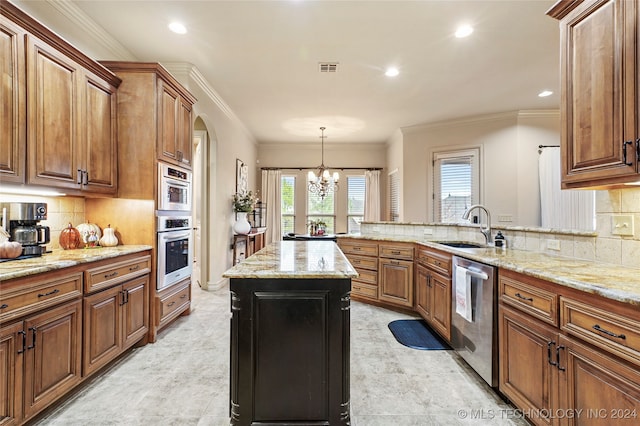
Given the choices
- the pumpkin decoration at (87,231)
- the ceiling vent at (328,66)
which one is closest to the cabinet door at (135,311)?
the pumpkin decoration at (87,231)

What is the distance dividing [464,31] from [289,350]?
3164 mm

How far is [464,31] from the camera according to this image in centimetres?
281

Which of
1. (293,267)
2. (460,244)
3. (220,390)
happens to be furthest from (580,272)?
(220,390)

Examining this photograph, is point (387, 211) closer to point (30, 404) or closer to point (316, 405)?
point (316, 405)

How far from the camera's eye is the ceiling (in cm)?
250

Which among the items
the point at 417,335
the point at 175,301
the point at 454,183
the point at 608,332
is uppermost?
the point at 454,183

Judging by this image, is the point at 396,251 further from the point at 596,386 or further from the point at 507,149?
the point at 507,149

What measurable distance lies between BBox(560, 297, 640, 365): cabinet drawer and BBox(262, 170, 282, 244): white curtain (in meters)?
6.32

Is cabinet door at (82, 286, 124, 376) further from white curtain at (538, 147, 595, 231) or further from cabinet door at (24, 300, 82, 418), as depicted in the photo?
white curtain at (538, 147, 595, 231)

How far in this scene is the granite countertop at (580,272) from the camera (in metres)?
1.22

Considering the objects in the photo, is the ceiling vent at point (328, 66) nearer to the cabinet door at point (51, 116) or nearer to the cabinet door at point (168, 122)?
the cabinet door at point (168, 122)

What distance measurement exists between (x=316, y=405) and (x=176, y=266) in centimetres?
218

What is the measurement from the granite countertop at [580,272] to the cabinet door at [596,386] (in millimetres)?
269

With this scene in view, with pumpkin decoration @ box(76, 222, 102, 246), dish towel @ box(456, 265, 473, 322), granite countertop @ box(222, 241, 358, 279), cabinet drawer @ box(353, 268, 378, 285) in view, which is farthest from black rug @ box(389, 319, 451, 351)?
pumpkin decoration @ box(76, 222, 102, 246)
